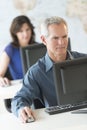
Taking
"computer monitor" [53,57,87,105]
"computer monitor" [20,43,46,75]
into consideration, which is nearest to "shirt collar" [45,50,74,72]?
"computer monitor" [53,57,87,105]

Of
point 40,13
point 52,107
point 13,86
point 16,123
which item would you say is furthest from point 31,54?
point 40,13

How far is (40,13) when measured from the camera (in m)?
4.04

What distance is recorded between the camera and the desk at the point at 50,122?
1.67 meters

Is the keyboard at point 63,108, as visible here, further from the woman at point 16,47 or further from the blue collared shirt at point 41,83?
the woman at point 16,47

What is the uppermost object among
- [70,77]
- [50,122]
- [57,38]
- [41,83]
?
[57,38]

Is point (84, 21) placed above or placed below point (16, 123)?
above

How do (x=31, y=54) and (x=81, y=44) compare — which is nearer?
(x=31, y=54)

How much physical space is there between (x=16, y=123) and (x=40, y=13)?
8.15 feet

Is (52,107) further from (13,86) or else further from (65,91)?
(13,86)

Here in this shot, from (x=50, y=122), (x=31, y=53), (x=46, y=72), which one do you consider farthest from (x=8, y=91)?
(x=50, y=122)

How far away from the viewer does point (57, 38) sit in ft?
6.21

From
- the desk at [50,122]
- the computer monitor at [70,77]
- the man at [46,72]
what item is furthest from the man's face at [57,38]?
the desk at [50,122]

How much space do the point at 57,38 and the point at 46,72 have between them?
0.25 meters

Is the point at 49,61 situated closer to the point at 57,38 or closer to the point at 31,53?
the point at 57,38
